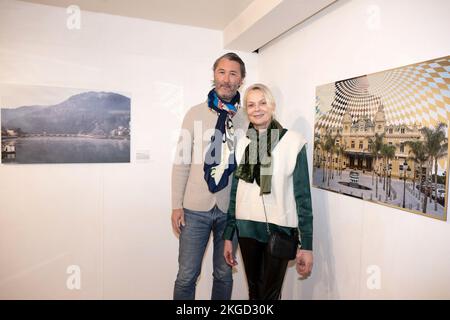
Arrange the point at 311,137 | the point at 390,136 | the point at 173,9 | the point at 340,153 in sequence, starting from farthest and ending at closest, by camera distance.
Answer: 1. the point at 173,9
2. the point at 311,137
3. the point at 340,153
4. the point at 390,136

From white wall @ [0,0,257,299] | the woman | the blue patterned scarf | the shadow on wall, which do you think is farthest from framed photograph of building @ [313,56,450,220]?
white wall @ [0,0,257,299]

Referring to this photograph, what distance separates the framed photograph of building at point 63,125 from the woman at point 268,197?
1.14 m

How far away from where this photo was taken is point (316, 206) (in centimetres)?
183

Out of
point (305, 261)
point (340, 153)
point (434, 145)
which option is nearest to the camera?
point (434, 145)

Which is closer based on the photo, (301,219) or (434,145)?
(434,145)

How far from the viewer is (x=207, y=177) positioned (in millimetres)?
1736

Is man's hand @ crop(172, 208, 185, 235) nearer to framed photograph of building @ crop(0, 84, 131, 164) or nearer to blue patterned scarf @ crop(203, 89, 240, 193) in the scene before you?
blue patterned scarf @ crop(203, 89, 240, 193)

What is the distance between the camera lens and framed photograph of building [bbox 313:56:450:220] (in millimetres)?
1103

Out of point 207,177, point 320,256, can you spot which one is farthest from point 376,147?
point 207,177

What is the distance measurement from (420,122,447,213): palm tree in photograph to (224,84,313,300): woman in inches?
20.1

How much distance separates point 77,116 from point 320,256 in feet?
6.48

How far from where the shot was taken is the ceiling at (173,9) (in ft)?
6.25

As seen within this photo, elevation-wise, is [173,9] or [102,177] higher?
[173,9]

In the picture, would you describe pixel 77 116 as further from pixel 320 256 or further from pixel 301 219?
pixel 320 256
